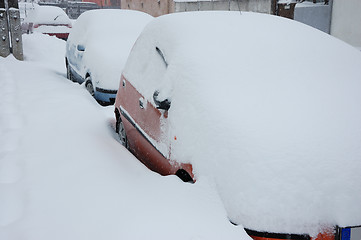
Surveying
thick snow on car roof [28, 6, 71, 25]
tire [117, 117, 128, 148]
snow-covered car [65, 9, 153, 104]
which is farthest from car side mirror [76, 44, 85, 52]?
thick snow on car roof [28, 6, 71, 25]

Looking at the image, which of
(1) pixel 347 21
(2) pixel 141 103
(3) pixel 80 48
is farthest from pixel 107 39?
(1) pixel 347 21

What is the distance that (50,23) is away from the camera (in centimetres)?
1630

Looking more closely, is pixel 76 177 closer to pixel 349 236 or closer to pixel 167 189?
pixel 167 189

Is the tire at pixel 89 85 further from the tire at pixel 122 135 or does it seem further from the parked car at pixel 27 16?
the parked car at pixel 27 16

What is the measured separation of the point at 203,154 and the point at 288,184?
0.59 m

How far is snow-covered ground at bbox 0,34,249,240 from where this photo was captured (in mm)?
2377

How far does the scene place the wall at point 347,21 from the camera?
10.9 meters

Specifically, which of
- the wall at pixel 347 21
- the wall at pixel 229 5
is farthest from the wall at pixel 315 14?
the wall at pixel 229 5

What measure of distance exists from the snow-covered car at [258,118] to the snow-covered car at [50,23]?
43.1 ft

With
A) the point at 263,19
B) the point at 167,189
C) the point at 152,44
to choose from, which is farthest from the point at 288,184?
the point at 152,44

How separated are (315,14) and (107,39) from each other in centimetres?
794

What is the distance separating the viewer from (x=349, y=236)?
2303 mm

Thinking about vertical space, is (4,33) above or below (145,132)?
above

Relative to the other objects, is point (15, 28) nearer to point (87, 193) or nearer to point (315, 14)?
point (315, 14)
